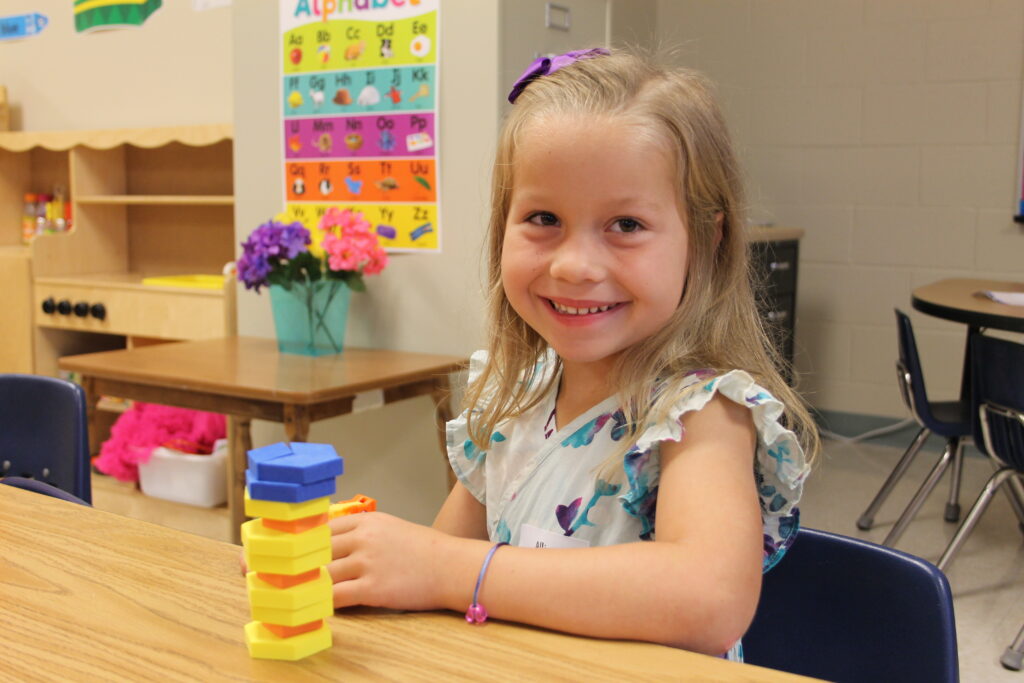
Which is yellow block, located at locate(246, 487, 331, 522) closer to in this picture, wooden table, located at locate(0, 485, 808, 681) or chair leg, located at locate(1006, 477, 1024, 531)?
wooden table, located at locate(0, 485, 808, 681)

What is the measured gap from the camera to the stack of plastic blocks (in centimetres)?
62

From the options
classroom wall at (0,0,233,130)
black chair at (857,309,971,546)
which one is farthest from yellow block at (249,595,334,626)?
classroom wall at (0,0,233,130)

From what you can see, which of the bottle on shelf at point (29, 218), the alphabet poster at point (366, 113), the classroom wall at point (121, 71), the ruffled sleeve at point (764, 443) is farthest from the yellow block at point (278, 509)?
the bottle on shelf at point (29, 218)

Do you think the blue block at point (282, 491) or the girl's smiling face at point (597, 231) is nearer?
the blue block at point (282, 491)

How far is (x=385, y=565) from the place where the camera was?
0.73 m

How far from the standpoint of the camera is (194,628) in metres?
0.69

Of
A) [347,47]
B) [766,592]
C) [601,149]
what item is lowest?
[766,592]

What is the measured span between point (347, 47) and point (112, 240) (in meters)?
2.05

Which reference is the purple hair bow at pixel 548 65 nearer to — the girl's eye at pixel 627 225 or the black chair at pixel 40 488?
the girl's eye at pixel 627 225

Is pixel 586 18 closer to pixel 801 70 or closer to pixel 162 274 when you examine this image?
pixel 801 70

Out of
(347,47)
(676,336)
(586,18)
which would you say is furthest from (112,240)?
(676,336)

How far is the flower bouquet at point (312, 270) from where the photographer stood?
8.05ft

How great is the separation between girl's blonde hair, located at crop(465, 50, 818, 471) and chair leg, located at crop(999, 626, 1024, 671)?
157 centimetres

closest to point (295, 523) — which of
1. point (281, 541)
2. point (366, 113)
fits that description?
point (281, 541)
